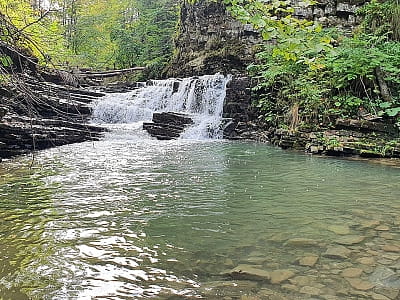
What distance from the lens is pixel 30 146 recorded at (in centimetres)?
1129

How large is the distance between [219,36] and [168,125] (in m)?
8.82

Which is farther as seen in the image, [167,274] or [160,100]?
[160,100]

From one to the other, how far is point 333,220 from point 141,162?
5563 millimetres

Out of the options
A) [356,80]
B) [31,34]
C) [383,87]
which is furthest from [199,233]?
[356,80]

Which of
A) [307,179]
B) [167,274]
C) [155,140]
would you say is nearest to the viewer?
[167,274]

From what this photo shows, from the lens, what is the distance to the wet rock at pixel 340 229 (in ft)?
12.9

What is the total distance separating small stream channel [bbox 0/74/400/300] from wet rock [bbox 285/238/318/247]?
0.02 m

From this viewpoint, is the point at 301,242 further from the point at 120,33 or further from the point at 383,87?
the point at 120,33

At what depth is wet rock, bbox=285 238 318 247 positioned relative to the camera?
→ 141 inches

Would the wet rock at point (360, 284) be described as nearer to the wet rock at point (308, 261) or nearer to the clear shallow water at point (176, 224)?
the clear shallow water at point (176, 224)

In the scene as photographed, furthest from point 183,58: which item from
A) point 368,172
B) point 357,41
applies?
point 368,172

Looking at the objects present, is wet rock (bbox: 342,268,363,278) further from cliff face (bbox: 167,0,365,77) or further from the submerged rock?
cliff face (bbox: 167,0,365,77)

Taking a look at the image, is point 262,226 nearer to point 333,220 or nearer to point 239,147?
point 333,220

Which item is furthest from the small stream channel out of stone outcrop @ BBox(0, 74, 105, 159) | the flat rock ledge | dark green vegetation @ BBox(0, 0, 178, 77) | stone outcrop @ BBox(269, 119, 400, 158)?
dark green vegetation @ BBox(0, 0, 178, 77)
